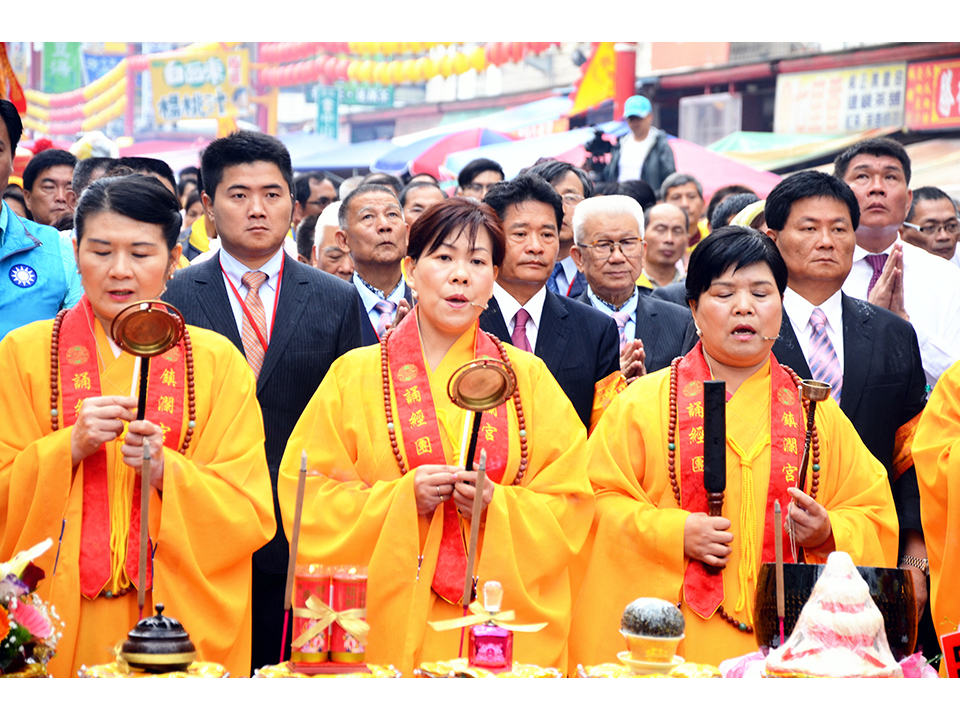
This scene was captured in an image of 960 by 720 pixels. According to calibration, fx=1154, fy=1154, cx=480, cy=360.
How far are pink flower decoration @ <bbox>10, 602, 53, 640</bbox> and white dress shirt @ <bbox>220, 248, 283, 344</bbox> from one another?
5.51ft

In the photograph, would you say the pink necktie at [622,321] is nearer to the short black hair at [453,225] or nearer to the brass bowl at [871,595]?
the short black hair at [453,225]

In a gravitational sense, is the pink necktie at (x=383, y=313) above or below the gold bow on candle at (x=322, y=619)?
above

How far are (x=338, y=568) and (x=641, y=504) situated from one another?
113 centimetres

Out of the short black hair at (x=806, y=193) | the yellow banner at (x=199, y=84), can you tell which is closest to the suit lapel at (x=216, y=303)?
the short black hair at (x=806, y=193)

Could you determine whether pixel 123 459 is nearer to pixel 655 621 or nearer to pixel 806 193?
pixel 655 621

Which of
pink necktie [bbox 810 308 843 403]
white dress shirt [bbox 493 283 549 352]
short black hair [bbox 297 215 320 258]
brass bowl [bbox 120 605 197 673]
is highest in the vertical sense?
short black hair [bbox 297 215 320 258]

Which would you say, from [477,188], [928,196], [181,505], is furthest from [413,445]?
[928,196]

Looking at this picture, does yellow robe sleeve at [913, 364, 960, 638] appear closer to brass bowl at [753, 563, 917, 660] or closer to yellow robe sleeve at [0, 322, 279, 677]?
brass bowl at [753, 563, 917, 660]

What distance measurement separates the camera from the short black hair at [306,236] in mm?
6703

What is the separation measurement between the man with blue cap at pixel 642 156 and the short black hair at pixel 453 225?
20.2 ft

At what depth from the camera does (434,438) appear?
129 inches

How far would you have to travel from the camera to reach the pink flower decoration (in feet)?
8.27

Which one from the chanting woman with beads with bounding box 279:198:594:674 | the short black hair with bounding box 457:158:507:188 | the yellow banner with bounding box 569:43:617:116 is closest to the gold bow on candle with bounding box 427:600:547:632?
the chanting woman with beads with bounding box 279:198:594:674

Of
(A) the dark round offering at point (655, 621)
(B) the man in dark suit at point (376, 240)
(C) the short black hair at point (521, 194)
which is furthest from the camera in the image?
(B) the man in dark suit at point (376, 240)
